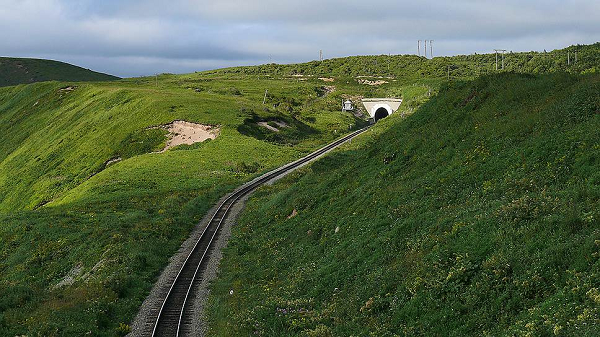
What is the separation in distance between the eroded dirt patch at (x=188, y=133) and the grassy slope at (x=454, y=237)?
1937 inches

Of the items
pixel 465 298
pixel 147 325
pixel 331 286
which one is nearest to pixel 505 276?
pixel 465 298

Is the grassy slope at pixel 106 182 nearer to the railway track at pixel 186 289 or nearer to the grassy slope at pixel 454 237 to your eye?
the railway track at pixel 186 289

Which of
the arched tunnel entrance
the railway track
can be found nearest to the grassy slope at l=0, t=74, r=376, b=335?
the railway track

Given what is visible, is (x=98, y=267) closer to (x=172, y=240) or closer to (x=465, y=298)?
(x=172, y=240)

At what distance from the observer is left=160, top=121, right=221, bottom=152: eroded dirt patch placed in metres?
83.2

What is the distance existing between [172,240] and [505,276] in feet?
90.6

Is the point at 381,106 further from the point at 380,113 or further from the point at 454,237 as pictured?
the point at 454,237

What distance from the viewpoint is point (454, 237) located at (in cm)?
1905

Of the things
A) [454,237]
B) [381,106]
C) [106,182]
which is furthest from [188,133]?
[454,237]

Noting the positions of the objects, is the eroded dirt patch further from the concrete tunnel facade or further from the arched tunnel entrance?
the arched tunnel entrance

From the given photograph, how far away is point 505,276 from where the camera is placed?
51.0 ft

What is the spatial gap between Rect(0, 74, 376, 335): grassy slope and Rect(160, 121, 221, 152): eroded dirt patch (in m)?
1.45

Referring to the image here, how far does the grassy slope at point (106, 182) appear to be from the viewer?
89.8ft

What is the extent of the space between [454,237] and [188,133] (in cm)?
7184
